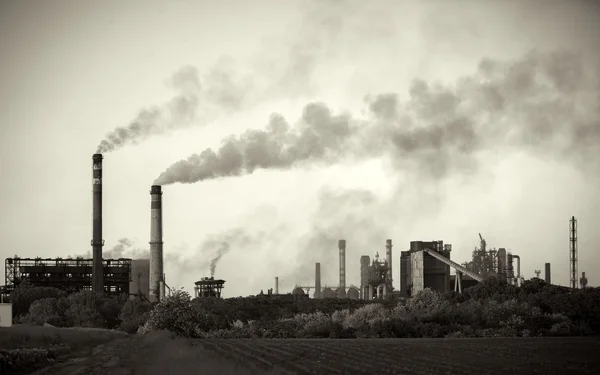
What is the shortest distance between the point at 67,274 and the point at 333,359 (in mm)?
82549

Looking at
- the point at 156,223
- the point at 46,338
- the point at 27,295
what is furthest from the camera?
the point at 27,295

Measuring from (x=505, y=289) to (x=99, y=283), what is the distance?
1901 inches

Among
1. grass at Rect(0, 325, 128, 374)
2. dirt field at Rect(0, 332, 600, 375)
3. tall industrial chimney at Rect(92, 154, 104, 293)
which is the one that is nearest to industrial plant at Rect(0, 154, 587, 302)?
tall industrial chimney at Rect(92, 154, 104, 293)

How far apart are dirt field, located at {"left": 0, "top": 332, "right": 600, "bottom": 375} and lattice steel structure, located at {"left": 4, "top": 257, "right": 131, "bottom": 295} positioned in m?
60.3

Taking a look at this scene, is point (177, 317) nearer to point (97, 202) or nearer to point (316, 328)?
point (316, 328)

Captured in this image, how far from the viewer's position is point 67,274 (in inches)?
4766

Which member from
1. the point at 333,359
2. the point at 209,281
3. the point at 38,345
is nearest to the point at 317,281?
the point at 209,281

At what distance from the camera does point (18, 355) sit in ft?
156

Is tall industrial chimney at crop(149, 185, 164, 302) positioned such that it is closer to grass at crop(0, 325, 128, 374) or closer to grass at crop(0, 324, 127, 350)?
grass at crop(0, 325, 128, 374)

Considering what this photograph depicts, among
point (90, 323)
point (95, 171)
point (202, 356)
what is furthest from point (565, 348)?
point (95, 171)

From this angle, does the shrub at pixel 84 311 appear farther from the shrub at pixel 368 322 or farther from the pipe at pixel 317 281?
the pipe at pixel 317 281

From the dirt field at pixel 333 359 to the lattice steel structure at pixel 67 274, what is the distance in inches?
2376

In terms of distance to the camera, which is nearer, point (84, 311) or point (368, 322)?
point (368, 322)

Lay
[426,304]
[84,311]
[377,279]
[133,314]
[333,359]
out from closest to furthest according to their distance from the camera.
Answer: [333,359] → [426,304] → [133,314] → [84,311] → [377,279]
